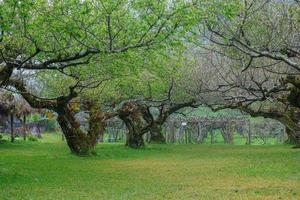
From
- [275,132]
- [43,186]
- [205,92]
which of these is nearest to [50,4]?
[43,186]

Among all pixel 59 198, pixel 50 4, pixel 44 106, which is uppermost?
pixel 50 4

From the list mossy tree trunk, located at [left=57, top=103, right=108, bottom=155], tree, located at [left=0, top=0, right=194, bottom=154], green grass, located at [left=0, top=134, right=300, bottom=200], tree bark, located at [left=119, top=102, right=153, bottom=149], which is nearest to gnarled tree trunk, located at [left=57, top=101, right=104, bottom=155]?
mossy tree trunk, located at [left=57, top=103, right=108, bottom=155]

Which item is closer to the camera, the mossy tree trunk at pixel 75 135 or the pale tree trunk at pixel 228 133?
the mossy tree trunk at pixel 75 135

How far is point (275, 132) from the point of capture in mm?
66750

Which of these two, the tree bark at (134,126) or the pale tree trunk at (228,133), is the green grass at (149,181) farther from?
the pale tree trunk at (228,133)

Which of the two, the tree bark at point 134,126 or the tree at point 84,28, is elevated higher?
the tree at point 84,28

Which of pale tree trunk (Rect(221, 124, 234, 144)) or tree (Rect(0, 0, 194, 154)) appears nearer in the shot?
tree (Rect(0, 0, 194, 154))

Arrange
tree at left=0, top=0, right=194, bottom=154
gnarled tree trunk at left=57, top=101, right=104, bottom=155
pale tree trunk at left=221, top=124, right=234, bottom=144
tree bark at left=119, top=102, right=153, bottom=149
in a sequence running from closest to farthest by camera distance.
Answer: tree at left=0, top=0, right=194, bottom=154
gnarled tree trunk at left=57, top=101, right=104, bottom=155
tree bark at left=119, top=102, right=153, bottom=149
pale tree trunk at left=221, top=124, right=234, bottom=144

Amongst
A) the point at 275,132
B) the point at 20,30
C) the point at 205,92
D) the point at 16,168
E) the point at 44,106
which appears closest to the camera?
the point at 20,30

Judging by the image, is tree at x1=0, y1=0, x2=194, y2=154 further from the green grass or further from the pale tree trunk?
the pale tree trunk

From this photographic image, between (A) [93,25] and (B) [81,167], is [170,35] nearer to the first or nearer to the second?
(A) [93,25]

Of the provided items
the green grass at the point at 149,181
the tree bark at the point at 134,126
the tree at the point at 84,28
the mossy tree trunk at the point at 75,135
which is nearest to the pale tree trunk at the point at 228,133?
the tree bark at the point at 134,126

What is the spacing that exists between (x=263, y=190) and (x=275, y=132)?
2132 inches

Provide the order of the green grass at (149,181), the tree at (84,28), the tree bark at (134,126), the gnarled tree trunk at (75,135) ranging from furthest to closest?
the tree bark at (134,126) → the gnarled tree trunk at (75,135) → the tree at (84,28) → the green grass at (149,181)
